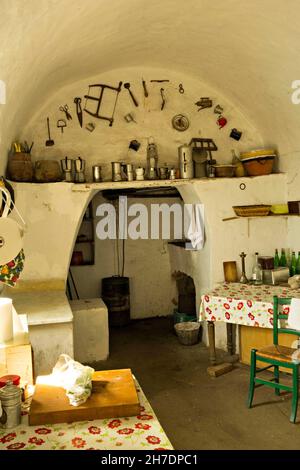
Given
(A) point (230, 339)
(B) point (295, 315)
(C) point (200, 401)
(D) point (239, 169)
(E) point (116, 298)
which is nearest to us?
(B) point (295, 315)

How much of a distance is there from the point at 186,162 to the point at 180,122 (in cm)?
58

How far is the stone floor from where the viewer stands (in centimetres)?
A: 320

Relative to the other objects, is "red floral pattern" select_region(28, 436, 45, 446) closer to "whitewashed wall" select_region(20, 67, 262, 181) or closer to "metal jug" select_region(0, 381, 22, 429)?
"metal jug" select_region(0, 381, 22, 429)

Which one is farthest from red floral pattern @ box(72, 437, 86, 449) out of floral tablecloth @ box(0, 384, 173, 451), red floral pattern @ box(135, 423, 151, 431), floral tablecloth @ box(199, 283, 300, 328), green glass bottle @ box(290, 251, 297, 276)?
green glass bottle @ box(290, 251, 297, 276)

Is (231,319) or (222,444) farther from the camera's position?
(231,319)

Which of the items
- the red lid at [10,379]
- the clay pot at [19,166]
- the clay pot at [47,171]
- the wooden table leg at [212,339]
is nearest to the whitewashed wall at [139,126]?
the clay pot at [47,171]

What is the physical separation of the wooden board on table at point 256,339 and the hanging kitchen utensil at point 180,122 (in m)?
2.50

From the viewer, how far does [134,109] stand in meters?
5.12

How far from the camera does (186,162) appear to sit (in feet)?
16.6

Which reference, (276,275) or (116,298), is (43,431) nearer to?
(276,275)

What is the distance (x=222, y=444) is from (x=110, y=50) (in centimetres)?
372

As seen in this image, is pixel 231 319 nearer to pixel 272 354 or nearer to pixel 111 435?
pixel 272 354

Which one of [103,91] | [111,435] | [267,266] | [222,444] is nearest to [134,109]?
[103,91]

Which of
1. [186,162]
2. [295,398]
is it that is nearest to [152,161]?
[186,162]
